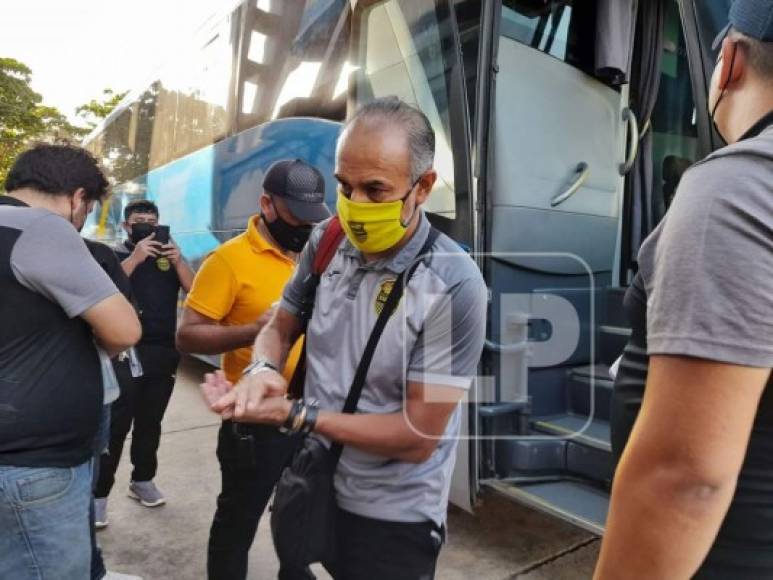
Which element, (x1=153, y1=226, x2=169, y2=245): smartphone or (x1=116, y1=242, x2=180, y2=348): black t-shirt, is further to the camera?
(x1=153, y1=226, x2=169, y2=245): smartphone

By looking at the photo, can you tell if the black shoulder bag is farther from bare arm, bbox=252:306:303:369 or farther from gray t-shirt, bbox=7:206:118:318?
gray t-shirt, bbox=7:206:118:318

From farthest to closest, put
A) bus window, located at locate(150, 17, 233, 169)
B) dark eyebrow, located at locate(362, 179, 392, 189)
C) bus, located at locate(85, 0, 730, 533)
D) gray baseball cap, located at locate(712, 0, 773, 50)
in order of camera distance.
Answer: bus window, located at locate(150, 17, 233, 169) < bus, located at locate(85, 0, 730, 533) < dark eyebrow, located at locate(362, 179, 392, 189) < gray baseball cap, located at locate(712, 0, 773, 50)

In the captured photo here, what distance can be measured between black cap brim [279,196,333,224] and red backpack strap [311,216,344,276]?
0.69m

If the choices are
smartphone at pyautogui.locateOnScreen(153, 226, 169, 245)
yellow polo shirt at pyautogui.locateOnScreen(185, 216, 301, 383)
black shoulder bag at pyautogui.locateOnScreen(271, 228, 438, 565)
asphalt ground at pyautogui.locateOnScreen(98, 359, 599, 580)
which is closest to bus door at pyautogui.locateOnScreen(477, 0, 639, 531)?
asphalt ground at pyautogui.locateOnScreen(98, 359, 599, 580)

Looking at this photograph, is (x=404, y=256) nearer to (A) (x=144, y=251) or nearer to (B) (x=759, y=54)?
(B) (x=759, y=54)

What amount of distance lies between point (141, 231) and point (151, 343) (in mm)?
762

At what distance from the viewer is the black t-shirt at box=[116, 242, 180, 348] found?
374cm

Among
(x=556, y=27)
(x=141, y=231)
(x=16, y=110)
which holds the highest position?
(x=16, y=110)

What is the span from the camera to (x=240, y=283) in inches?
94.0

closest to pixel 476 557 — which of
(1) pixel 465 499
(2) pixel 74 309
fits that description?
(1) pixel 465 499

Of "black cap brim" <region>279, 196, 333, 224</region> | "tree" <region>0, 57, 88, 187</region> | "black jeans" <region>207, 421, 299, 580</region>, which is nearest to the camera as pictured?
"black jeans" <region>207, 421, 299, 580</region>

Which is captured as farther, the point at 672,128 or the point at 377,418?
the point at 672,128

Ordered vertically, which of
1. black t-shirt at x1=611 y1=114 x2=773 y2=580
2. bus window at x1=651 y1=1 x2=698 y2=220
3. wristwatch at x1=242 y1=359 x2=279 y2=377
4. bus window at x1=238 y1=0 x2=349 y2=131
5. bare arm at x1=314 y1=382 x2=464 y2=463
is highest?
bus window at x1=238 y1=0 x2=349 y2=131

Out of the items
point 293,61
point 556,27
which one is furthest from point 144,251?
point 556,27
